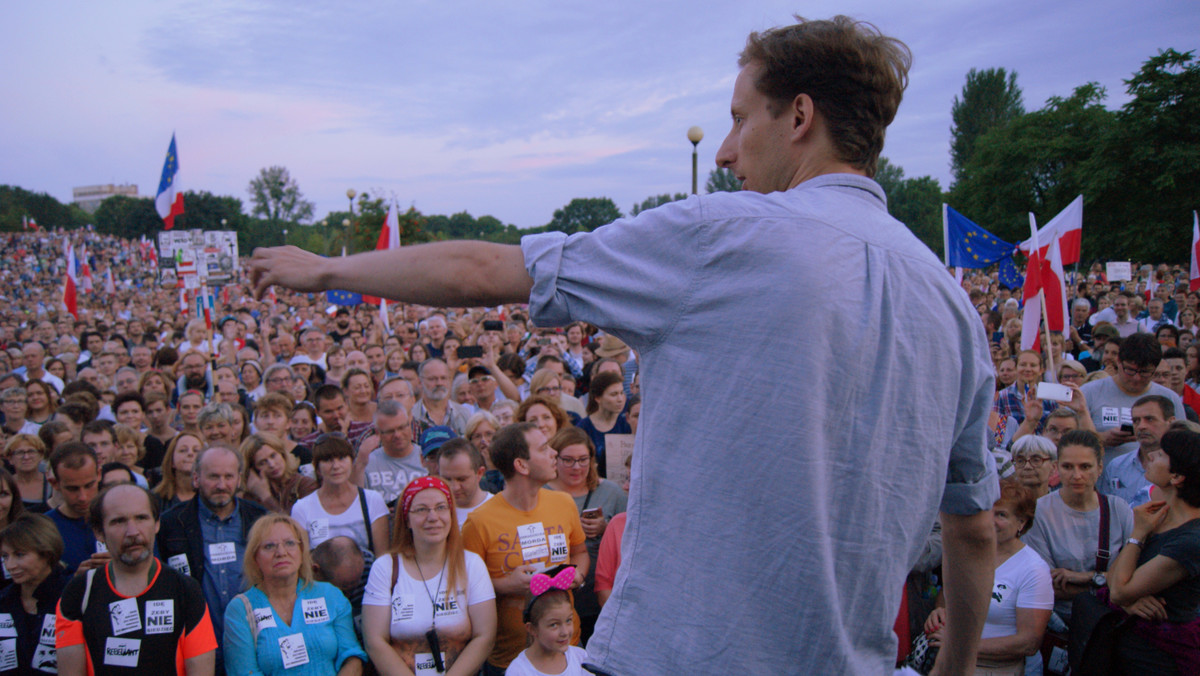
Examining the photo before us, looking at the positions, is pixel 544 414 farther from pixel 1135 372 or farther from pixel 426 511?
pixel 1135 372

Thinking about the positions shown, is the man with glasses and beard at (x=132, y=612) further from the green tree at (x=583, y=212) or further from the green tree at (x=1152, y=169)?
the green tree at (x=583, y=212)

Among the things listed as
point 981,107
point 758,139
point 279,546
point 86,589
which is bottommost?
point 86,589

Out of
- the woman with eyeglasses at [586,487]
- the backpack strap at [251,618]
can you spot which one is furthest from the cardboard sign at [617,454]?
the backpack strap at [251,618]

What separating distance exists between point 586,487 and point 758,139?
14.1ft

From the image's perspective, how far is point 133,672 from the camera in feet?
12.1

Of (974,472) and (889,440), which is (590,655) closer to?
(889,440)

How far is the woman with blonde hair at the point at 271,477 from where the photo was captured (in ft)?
17.4

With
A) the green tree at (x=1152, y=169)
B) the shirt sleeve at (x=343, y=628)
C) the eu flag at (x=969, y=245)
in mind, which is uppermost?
the green tree at (x=1152, y=169)

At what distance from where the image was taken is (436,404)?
7414mm

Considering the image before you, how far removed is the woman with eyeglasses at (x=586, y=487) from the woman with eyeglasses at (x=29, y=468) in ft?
12.5

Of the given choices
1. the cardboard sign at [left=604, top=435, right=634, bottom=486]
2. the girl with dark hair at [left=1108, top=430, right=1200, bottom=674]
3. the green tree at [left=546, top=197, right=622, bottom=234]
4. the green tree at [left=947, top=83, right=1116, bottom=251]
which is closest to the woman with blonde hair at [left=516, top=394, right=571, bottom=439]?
the cardboard sign at [left=604, top=435, right=634, bottom=486]

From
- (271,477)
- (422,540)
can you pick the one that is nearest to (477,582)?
(422,540)

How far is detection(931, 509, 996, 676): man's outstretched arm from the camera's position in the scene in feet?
4.90

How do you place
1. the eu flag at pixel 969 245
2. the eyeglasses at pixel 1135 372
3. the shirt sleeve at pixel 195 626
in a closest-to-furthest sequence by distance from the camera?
the shirt sleeve at pixel 195 626 → the eyeglasses at pixel 1135 372 → the eu flag at pixel 969 245
